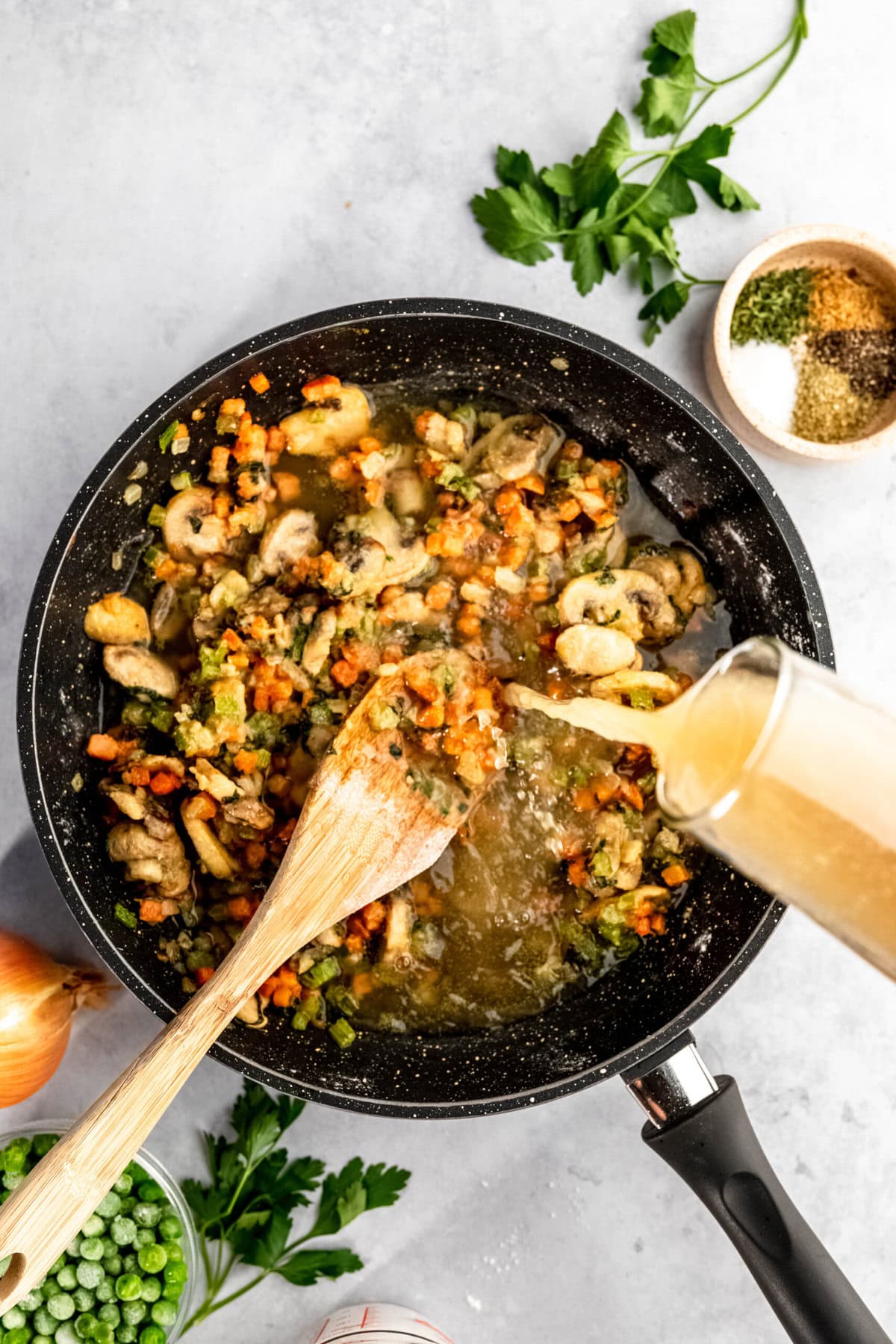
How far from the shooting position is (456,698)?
9.11 ft

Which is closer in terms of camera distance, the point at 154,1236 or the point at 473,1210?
the point at 154,1236

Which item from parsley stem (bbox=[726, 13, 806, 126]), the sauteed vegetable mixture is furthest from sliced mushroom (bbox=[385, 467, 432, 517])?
parsley stem (bbox=[726, 13, 806, 126])

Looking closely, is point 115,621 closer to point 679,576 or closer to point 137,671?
point 137,671

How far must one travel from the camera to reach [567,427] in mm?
3053

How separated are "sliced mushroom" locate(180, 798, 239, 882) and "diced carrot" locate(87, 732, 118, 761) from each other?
24 cm

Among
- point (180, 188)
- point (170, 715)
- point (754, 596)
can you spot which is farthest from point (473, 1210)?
point (180, 188)

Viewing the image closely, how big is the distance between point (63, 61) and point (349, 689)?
193 cm

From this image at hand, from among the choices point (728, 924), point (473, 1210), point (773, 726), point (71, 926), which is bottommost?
point (473, 1210)

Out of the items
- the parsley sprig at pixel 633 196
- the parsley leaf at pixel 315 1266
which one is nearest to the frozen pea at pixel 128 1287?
the parsley leaf at pixel 315 1266

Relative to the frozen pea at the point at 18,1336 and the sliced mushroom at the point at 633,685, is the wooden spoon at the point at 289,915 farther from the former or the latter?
the frozen pea at the point at 18,1336

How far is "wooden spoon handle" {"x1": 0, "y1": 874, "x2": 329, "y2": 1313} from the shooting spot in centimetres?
213

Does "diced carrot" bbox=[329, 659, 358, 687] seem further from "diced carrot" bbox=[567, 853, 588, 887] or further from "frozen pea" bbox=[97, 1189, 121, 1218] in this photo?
"frozen pea" bbox=[97, 1189, 121, 1218]

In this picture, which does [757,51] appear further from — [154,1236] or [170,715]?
[154,1236]

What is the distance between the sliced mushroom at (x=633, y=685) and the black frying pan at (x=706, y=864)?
345 mm
